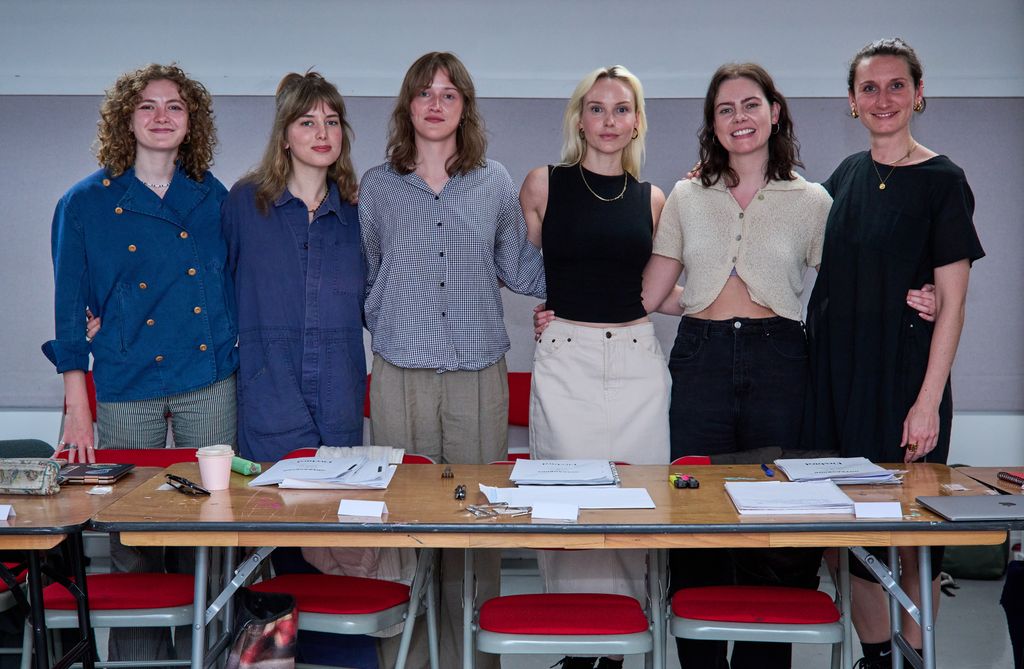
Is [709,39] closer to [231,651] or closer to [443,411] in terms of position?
[443,411]

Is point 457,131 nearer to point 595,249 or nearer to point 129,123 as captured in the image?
point 595,249

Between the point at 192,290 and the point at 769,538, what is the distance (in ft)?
6.33

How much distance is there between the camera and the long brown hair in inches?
125

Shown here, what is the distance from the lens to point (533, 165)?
16.6ft

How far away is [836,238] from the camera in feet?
10.2

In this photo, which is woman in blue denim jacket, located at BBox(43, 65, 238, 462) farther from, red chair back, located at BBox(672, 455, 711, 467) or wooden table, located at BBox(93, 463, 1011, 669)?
red chair back, located at BBox(672, 455, 711, 467)

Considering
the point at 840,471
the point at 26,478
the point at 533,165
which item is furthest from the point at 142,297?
the point at 533,165

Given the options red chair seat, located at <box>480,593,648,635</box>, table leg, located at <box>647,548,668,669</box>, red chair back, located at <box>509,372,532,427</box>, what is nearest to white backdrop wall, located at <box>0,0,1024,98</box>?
red chair back, located at <box>509,372,532,427</box>

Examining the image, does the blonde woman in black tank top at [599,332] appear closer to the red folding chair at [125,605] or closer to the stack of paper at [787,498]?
the stack of paper at [787,498]

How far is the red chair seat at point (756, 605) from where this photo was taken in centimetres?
249

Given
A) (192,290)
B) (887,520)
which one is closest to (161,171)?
(192,290)

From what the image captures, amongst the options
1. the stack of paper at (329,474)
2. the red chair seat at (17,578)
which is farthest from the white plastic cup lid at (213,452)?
the red chair seat at (17,578)

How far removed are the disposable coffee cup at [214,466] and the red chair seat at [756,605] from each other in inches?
47.8

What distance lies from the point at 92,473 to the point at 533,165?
115 inches
